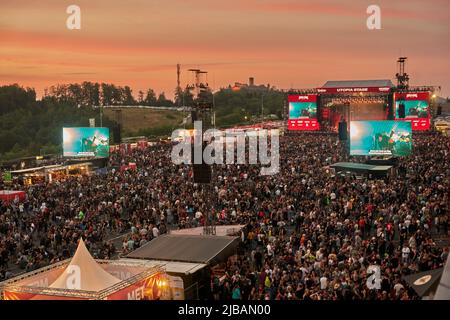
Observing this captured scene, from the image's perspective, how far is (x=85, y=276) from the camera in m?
10.5

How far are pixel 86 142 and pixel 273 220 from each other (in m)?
25.4

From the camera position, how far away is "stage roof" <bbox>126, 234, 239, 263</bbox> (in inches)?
531

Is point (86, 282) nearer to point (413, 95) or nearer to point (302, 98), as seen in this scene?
point (413, 95)

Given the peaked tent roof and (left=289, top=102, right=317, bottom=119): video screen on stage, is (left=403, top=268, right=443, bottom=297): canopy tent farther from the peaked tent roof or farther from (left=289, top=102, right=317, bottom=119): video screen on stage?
(left=289, top=102, right=317, bottom=119): video screen on stage

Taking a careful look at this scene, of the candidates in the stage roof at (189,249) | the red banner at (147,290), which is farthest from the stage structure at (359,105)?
the red banner at (147,290)

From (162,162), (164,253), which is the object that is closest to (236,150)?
(162,162)

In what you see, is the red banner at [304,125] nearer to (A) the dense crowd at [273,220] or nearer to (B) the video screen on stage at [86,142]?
(A) the dense crowd at [273,220]

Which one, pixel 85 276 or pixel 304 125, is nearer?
pixel 85 276

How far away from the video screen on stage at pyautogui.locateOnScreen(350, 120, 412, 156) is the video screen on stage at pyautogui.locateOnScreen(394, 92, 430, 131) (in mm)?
21576

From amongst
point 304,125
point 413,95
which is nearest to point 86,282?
point 304,125

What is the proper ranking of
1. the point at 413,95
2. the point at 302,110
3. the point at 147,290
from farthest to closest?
the point at 302,110 → the point at 413,95 → the point at 147,290

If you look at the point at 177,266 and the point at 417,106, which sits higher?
the point at 417,106

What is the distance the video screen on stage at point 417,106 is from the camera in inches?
2039

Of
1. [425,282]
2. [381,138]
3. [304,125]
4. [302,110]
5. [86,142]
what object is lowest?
[425,282]
